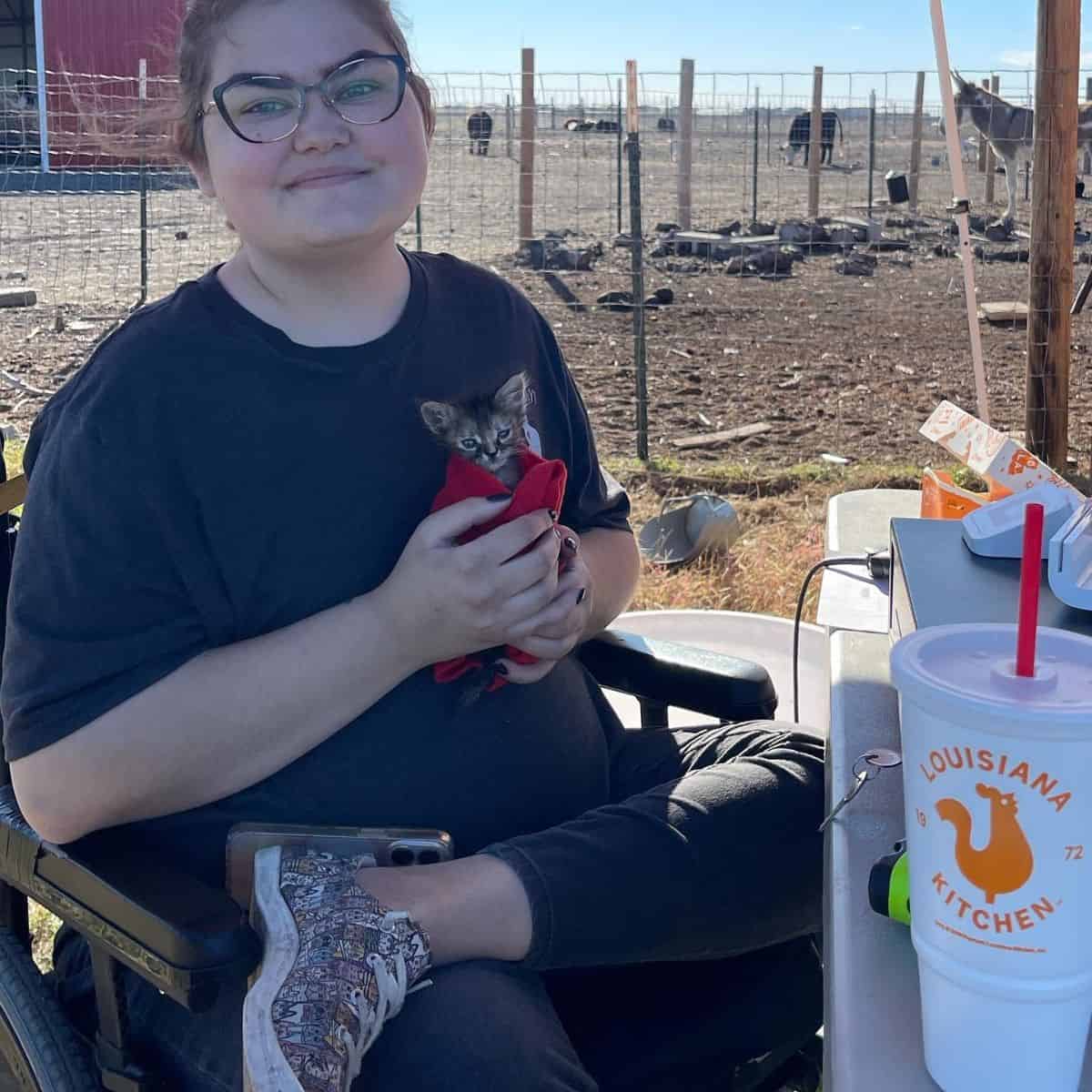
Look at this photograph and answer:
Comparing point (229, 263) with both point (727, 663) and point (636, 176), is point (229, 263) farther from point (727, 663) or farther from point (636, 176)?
A: point (636, 176)

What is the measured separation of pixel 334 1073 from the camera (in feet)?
3.35

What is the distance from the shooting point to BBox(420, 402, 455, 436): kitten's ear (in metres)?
1.44

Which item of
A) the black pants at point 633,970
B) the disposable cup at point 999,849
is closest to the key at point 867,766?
the black pants at point 633,970

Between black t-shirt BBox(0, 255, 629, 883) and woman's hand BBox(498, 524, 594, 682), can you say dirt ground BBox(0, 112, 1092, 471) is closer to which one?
woman's hand BBox(498, 524, 594, 682)

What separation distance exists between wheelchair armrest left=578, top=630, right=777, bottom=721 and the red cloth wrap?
436mm

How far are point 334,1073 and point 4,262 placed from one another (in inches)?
400

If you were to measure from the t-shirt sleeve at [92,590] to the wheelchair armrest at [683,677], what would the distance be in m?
0.67

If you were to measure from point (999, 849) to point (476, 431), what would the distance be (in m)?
0.85

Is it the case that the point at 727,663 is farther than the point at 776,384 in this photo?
No

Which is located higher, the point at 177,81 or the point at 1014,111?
the point at 1014,111

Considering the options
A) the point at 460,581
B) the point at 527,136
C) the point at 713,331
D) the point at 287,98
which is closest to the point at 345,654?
the point at 460,581

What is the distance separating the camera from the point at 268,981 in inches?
42.1

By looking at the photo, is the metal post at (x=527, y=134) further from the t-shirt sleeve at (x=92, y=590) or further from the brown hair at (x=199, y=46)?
the t-shirt sleeve at (x=92, y=590)

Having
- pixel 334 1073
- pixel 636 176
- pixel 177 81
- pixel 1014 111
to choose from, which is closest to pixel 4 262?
pixel 636 176
